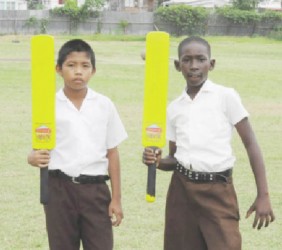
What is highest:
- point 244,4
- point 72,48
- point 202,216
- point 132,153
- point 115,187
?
point 72,48

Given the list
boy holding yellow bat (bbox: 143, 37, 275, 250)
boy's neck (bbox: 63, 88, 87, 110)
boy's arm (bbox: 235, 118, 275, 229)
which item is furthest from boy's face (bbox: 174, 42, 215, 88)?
boy's neck (bbox: 63, 88, 87, 110)

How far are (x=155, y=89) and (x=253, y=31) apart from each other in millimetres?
40593

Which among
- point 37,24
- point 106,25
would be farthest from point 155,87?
point 106,25

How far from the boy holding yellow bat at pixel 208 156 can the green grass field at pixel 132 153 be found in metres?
1.54

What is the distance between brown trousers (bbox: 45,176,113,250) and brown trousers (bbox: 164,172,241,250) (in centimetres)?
36

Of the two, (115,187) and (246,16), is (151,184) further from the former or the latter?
(246,16)

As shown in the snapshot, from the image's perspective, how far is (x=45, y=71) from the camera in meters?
3.48

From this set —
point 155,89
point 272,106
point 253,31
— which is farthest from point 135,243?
point 253,31

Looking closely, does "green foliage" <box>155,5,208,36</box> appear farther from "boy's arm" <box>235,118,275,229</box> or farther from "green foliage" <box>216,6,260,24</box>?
"boy's arm" <box>235,118,275,229</box>

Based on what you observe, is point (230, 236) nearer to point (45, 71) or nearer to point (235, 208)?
point (235, 208)

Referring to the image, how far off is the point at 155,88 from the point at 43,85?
52 centimetres

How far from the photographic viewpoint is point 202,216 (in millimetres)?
3961

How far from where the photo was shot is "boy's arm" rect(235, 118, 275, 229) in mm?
3885

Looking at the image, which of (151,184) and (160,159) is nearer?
(151,184)
